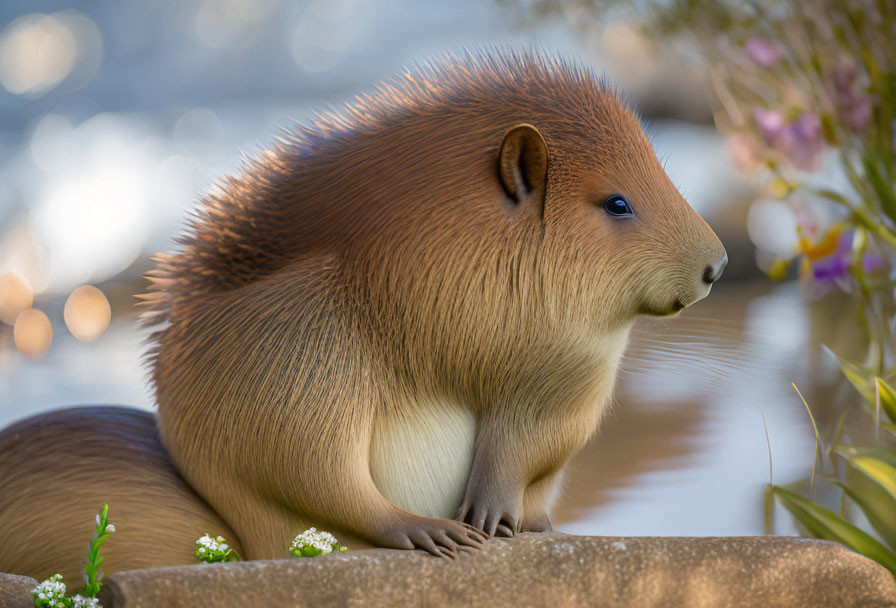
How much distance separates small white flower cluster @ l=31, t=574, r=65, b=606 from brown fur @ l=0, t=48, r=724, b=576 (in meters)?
0.15

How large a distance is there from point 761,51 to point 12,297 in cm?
231

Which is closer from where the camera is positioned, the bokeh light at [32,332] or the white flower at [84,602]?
the white flower at [84,602]

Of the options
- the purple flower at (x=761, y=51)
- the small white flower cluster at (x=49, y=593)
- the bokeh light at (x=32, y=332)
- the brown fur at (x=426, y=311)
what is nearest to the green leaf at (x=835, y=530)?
the brown fur at (x=426, y=311)

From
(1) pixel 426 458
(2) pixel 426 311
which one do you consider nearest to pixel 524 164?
(2) pixel 426 311

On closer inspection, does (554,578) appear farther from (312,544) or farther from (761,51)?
(761,51)

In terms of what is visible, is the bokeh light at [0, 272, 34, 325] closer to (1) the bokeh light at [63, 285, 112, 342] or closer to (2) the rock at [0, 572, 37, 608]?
(1) the bokeh light at [63, 285, 112, 342]

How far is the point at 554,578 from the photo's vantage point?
74cm

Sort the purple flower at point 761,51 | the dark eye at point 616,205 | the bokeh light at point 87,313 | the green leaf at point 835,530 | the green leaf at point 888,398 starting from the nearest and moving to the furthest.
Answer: the dark eye at point 616,205
the green leaf at point 835,530
the green leaf at point 888,398
the purple flower at point 761,51
the bokeh light at point 87,313

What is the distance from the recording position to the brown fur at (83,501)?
29.1 inches

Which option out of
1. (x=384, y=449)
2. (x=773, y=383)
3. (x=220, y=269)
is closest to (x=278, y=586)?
(x=384, y=449)

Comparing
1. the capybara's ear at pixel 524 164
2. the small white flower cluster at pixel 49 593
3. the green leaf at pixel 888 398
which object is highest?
the capybara's ear at pixel 524 164

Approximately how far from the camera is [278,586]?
0.68 metres

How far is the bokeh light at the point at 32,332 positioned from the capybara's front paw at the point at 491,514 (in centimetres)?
228

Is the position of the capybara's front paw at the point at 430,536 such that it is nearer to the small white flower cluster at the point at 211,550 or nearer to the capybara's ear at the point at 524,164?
the small white flower cluster at the point at 211,550
